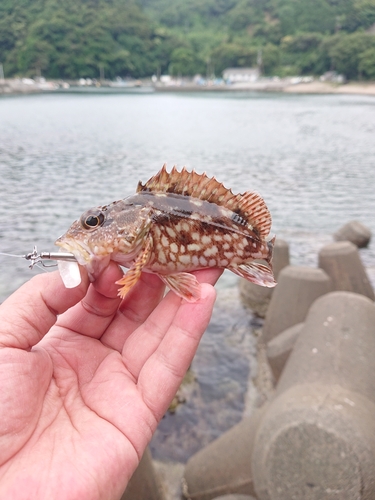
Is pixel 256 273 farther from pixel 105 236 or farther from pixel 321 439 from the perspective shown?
pixel 321 439

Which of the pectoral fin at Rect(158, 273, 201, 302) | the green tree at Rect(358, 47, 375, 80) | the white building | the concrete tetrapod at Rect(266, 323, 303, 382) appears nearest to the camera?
the pectoral fin at Rect(158, 273, 201, 302)

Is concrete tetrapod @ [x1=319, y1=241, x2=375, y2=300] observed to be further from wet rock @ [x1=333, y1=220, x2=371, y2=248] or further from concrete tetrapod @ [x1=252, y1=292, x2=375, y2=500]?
wet rock @ [x1=333, y1=220, x2=371, y2=248]

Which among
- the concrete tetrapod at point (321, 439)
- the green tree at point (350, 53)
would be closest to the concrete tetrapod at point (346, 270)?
the concrete tetrapod at point (321, 439)

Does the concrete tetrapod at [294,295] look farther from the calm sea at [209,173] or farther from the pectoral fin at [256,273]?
the pectoral fin at [256,273]

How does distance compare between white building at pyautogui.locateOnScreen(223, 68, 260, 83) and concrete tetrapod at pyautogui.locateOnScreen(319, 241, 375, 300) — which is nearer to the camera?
concrete tetrapod at pyautogui.locateOnScreen(319, 241, 375, 300)

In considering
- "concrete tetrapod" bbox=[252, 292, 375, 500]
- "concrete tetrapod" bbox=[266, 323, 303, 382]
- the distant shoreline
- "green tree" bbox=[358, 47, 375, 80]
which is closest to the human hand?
"concrete tetrapod" bbox=[252, 292, 375, 500]

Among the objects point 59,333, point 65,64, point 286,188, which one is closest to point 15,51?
point 65,64

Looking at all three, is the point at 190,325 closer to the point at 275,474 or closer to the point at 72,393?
the point at 72,393
